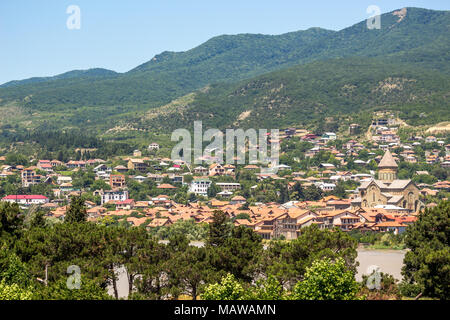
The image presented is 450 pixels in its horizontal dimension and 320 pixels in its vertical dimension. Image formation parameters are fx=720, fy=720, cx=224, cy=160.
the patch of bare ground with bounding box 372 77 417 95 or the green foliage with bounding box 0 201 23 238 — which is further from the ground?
the patch of bare ground with bounding box 372 77 417 95

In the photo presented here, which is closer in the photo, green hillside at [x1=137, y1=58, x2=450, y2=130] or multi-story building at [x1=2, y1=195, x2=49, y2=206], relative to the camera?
multi-story building at [x1=2, y1=195, x2=49, y2=206]

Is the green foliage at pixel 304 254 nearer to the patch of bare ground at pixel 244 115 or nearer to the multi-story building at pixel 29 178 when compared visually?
the multi-story building at pixel 29 178

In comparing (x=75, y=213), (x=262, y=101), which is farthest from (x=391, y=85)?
(x=75, y=213)

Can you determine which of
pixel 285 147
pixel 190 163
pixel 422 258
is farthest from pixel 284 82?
pixel 422 258

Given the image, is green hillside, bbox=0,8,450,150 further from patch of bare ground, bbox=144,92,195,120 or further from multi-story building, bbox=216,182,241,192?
multi-story building, bbox=216,182,241,192

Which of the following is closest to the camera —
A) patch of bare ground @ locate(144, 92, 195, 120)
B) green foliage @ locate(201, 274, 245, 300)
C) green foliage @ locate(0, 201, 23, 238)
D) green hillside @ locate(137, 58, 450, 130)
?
green foliage @ locate(201, 274, 245, 300)

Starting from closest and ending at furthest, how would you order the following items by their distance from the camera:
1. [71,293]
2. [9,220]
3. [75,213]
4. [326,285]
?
[326,285]
[71,293]
[9,220]
[75,213]

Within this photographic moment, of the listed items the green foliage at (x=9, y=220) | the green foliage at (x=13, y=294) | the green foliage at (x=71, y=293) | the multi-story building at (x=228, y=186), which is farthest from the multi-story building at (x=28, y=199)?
the green foliage at (x=13, y=294)

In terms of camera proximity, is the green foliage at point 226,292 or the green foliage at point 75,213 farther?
the green foliage at point 75,213

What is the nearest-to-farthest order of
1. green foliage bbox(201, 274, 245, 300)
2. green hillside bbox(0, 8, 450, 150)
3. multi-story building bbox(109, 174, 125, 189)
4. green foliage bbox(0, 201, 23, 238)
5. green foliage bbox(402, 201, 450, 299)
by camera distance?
green foliage bbox(201, 274, 245, 300), green foliage bbox(402, 201, 450, 299), green foliage bbox(0, 201, 23, 238), multi-story building bbox(109, 174, 125, 189), green hillside bbox(0, 8, 450, 150)

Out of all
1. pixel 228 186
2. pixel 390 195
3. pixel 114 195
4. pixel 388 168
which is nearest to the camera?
pixel 390 195

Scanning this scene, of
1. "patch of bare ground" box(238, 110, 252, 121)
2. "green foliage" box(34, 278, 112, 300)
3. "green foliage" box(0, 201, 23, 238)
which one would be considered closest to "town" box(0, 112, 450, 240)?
"patch of bare ground" box(238, 110, 252, 121)

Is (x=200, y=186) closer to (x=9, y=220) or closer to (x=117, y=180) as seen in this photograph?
(x=117, y=180)
